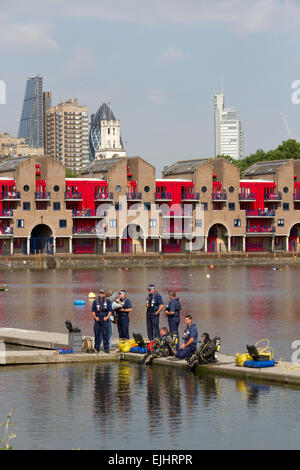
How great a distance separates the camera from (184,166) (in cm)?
14012

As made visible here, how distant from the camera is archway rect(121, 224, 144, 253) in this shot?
130m

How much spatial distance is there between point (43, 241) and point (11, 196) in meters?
9.38

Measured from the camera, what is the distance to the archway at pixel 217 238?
13700cm

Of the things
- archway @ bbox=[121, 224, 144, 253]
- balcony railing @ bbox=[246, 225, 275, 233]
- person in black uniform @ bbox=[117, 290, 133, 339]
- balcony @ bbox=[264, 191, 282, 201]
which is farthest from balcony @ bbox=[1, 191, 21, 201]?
person in black uniform @ bbox=[117, 290, 133, 339]

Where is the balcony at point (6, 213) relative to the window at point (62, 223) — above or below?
above

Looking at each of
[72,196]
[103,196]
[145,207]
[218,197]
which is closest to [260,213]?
[218,197]

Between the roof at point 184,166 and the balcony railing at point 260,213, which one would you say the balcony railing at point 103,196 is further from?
the balcony railing at point 260,213

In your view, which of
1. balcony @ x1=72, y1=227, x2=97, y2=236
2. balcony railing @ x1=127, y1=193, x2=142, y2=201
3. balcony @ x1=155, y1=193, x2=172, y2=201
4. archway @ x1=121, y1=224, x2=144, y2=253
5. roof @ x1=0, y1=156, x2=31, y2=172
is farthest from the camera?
balcony @ x1=155, y1=193, x2=172, y2=201

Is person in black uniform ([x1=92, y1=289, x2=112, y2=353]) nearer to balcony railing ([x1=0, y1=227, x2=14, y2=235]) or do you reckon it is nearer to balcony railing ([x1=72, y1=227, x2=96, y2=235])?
balcony railing ([x1=0, y1=227, x2=14, y2=235])

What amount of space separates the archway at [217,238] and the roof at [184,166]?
9.81 meters

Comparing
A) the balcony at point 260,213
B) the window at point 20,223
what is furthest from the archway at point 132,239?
the balcony at point 260,213

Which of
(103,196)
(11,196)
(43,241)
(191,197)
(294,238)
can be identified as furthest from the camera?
(294,238)

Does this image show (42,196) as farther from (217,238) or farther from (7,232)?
(217,238)

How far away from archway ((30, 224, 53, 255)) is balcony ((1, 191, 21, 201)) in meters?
7.51
